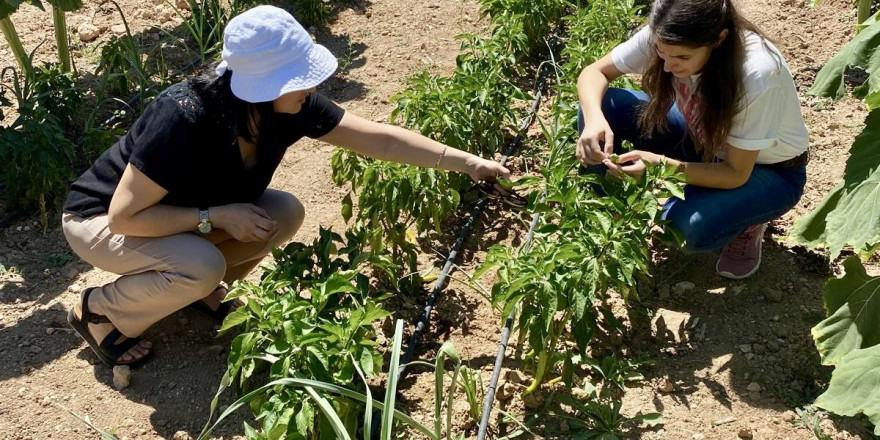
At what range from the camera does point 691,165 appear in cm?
308

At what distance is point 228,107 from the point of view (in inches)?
108

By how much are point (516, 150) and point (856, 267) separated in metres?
1.88

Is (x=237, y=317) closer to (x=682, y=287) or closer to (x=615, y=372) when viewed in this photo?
(x=615, y=372)

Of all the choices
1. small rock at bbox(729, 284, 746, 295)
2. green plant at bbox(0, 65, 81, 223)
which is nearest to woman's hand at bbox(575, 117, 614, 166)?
small rock at bbox(729, 284, 746, 295)

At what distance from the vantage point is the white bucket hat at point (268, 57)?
8.50 ft

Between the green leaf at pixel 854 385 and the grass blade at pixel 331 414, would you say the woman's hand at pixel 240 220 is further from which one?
the green leaf at pixel 854 385

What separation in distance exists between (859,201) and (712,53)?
0.69 meters

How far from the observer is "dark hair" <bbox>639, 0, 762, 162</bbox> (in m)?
2.80

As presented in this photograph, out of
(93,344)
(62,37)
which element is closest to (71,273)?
(93,344)

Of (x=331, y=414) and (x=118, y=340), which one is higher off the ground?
(x=331, y=414)

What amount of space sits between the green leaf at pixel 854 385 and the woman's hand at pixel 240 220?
5.73 ft

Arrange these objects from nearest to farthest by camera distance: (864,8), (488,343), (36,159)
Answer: (488,343) < (36,159) < (864,8)

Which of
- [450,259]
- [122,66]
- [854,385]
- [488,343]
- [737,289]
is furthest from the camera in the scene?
[122,66]

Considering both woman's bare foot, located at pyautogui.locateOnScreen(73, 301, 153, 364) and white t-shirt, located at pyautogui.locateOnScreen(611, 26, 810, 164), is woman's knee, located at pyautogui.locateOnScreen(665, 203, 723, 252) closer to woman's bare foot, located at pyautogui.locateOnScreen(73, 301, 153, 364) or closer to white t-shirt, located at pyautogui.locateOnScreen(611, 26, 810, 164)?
white t-shirt, located at pyautogui.locateOnScreen(611, 26, 810, 164)
